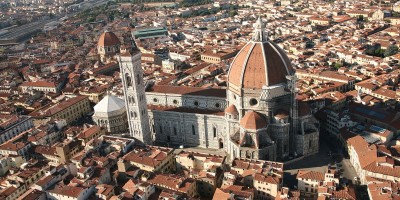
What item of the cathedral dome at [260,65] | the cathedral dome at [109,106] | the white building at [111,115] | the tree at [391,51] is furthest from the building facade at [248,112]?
the tree at [391,51]

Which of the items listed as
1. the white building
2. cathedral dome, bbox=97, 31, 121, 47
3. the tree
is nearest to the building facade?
the white building

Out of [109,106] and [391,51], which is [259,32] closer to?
[109,106]

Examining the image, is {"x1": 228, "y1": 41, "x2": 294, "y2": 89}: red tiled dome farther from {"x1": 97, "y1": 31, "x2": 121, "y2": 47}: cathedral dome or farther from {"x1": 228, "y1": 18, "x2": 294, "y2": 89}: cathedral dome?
{"x1": 97, "y1": 31, "x2": 121, "y2": 47}: cathedral dome

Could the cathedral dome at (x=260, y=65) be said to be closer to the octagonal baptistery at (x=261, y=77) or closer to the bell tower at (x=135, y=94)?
the octagonal baptistery at (x=261, y=77)

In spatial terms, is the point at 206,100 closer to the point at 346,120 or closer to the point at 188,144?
the point at 188,144

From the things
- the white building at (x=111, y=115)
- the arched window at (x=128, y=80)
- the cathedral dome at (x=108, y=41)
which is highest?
the arched window at (x=128, y=80)

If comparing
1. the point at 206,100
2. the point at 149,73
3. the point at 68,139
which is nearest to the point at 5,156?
the point at 68,139
